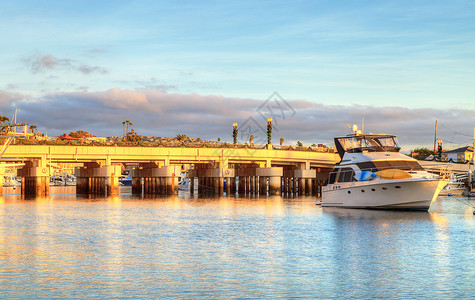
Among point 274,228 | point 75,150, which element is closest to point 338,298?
point 274,228

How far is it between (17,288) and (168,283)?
232 inches

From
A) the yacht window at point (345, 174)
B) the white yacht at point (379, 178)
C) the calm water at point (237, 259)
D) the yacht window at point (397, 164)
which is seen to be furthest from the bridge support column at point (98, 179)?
the yacht window at point (397, 164)

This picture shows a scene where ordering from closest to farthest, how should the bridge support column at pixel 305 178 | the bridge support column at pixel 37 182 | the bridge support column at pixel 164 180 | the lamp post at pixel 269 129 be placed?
1. the bridge support column at pixel 37 182
2. the bridge support column at pixel 164 180
3. the lamp post at pixel 269 129
4. the bridge support column at pixel 305 178

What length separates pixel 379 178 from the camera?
56.4 metres

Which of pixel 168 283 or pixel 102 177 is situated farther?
pixel 102 177

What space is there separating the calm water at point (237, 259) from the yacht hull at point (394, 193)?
15.9 ft

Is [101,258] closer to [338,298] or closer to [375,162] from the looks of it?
[338,298]

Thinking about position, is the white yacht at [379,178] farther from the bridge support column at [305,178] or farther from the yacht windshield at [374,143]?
the bridge support column at [305,178]

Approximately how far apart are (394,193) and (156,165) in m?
74.5

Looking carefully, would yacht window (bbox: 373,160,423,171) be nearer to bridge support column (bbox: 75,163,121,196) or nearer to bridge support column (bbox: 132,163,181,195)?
bridge support column (bbox: 132,163,181,195)

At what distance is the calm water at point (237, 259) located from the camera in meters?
22.7

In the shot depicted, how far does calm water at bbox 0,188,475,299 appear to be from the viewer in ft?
74.6

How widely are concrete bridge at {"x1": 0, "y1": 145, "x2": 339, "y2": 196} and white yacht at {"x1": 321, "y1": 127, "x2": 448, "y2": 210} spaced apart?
52.7 meters

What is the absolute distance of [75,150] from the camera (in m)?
105
